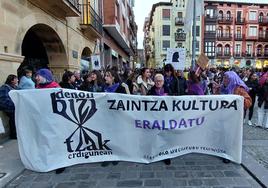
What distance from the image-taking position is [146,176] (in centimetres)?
448

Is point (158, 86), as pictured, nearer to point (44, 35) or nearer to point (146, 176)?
point (146, 176)

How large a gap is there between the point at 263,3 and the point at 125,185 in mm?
72988

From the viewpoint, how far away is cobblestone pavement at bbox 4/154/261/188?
13.8 feet

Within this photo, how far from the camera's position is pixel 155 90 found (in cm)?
549

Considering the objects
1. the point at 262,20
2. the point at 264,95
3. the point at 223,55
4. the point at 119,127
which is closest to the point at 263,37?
the point at 262,20

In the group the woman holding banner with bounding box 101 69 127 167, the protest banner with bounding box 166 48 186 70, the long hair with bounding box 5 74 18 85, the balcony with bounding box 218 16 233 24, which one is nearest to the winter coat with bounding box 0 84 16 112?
the long hair with bounding box 5 74 18 85

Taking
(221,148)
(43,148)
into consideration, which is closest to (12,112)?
(43,148)

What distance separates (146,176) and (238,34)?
217 feet

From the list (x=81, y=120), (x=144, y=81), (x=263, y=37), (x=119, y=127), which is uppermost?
(x=263, y=37)

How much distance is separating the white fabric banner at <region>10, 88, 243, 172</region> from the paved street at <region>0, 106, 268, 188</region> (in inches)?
7.4

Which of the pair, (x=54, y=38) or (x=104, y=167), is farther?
(x=54, y=38)

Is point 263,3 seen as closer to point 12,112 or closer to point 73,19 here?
point 73,19

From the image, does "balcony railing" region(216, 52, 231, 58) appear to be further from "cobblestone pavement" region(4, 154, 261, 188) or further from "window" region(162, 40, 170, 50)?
"cobblestone pavement" region(4, 154, 261, 188)

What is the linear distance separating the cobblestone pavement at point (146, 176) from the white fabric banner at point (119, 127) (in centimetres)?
18
